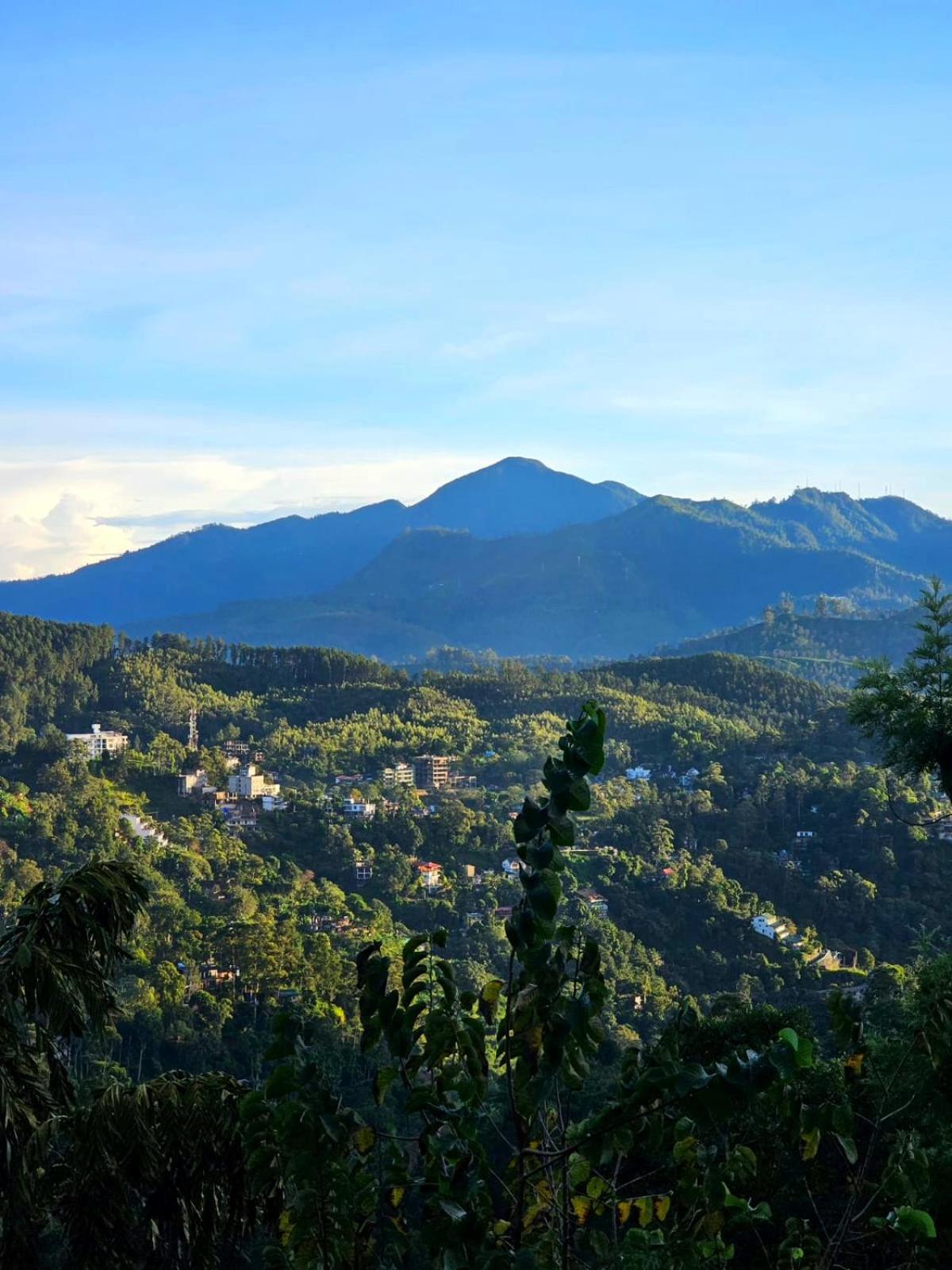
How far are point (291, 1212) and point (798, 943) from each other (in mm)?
25102

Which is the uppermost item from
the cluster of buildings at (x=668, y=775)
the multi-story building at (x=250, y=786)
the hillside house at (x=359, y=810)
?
the multi-story building at (x=250, y=786)

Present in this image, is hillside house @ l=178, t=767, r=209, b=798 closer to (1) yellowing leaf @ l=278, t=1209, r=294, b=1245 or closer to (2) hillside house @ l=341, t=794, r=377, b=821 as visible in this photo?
(2) hillside house @ l=341, t=794, r=377, b=821

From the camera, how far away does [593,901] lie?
28359 mm

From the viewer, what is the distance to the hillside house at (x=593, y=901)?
89.0 ft

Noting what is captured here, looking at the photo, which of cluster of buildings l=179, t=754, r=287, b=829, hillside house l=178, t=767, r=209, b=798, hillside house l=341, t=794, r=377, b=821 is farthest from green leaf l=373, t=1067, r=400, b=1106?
hillside house l=178, t=767, r=209, b=798

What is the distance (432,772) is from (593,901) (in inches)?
549

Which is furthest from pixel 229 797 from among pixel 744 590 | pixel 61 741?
pixel 744 590

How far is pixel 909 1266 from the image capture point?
2086 mm

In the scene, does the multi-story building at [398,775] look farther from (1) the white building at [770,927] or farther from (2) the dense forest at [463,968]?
(1) the white building at [770,927]

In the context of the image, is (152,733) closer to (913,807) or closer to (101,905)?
(913,807)

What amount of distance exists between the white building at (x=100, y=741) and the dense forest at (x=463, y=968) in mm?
698

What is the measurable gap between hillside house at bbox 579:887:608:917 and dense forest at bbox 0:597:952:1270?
0.90ft

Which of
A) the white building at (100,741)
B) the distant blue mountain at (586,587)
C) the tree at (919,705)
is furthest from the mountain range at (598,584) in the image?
the tree at (919,705)

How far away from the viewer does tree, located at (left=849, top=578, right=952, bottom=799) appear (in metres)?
8.02
